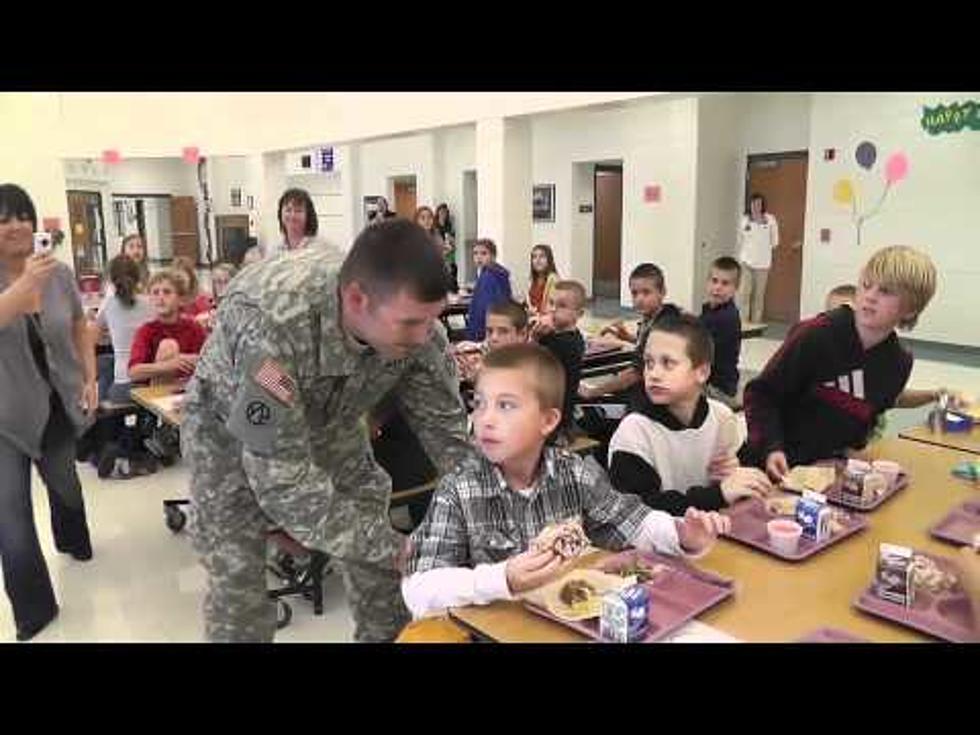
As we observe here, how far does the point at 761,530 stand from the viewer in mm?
1751

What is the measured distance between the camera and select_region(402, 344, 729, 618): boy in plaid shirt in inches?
62.6

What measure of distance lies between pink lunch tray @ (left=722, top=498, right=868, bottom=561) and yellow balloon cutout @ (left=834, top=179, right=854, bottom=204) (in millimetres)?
8008

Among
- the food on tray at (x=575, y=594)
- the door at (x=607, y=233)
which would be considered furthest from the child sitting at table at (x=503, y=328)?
the door at (x=607, y=233)

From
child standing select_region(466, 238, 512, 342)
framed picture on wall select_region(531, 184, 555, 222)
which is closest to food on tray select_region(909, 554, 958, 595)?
child standing select_region(466, 238, 512, 342)

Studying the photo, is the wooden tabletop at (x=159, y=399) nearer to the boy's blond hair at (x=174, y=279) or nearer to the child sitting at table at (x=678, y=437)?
the boy's blond hair at (x=174, y=279)

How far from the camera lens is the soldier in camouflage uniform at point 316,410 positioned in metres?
1.51

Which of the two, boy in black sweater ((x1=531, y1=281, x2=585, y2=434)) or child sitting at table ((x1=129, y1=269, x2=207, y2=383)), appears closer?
boy in black sweater ((x1=531, y1=281, x2=585, y2=434))

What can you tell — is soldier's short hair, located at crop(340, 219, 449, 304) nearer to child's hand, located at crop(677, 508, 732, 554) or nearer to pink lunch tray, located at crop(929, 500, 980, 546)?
child's hand, located at crop(677, 508, 732, 554)

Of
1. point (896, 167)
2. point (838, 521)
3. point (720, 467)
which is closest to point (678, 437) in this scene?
point (720, 467)

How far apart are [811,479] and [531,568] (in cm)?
102

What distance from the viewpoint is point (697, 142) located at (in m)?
10.2

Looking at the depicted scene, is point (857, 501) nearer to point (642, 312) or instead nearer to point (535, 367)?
point (535, 367)

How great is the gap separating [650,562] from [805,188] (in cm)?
980
